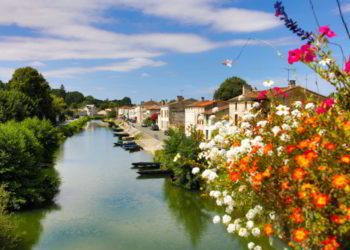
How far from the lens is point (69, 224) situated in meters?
27.1

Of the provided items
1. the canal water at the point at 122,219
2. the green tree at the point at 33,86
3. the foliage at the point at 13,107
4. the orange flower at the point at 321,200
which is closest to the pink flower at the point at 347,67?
the orange flower at the point at 321,200

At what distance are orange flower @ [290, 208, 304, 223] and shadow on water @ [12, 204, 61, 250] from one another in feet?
68.3

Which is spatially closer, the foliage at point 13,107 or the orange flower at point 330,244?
the orange flower at point 330,244

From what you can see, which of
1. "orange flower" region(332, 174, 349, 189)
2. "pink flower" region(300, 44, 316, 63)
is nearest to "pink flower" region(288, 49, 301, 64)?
"pink flower" region(300, 44, 316, 63)

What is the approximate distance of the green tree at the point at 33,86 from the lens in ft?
283

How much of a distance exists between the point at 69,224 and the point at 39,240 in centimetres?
287

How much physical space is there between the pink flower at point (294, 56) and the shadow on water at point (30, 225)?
20805 mm

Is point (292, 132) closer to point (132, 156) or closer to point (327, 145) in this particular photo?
point (327, 145)

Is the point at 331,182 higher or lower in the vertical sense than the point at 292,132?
lower

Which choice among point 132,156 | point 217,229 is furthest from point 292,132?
point 132,156

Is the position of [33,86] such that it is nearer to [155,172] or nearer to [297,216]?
[155,172]

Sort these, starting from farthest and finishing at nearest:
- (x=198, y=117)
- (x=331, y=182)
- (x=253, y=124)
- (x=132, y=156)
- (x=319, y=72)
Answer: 1. (x=198, y=117)
2. (x=132, y=156)
3. (x=253, y=124)
4. (x=319, y=72)
5. (x=331, y=182)

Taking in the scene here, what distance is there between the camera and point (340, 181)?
4.34m

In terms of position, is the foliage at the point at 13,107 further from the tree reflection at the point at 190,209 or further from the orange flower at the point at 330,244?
the orange flower at the point at 330,244
